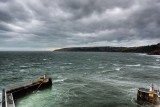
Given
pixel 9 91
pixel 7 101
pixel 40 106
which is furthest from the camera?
pixel 9 91

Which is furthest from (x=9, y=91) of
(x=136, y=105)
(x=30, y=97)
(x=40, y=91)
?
(x=136, y=105)

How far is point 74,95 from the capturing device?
36844 mm

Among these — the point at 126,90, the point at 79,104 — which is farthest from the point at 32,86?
the point at 126,90

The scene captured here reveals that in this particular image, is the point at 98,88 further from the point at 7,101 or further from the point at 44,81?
the point at 7,101

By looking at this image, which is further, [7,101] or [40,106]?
[40,106]

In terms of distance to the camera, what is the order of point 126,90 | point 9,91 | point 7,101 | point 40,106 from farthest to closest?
point 126,90
point 9,91
point 40,106
point 7,101

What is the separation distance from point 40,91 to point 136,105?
69.3 ft

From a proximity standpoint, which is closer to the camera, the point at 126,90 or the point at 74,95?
the point at 74,95

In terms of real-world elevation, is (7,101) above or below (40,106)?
above

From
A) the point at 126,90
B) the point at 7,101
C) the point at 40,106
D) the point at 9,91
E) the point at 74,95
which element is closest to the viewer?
the point at 7,101

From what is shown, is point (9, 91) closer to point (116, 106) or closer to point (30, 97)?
point (30, 97)

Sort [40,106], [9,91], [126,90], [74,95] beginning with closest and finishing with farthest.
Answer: [40,106], [9,91], [74,95], [126,90]

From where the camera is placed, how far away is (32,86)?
125ft

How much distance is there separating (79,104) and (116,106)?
6.68m
